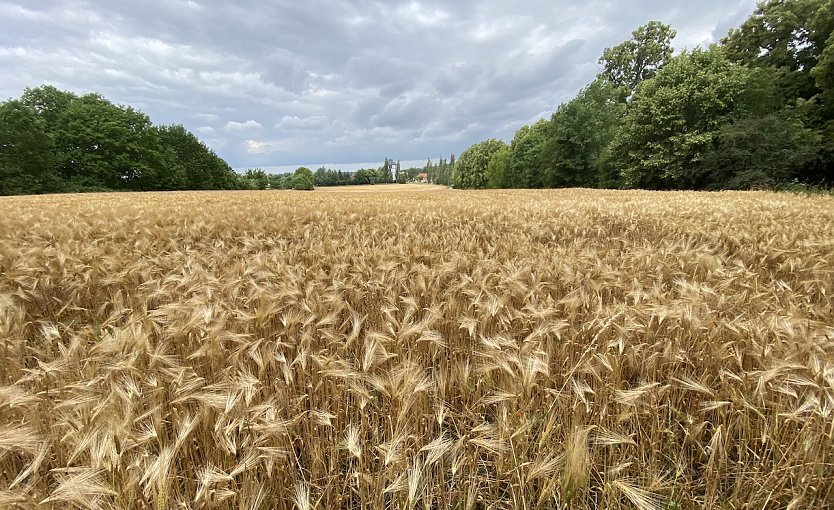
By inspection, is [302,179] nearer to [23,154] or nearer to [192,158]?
[192,158]

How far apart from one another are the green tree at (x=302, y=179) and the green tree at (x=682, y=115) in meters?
87.1

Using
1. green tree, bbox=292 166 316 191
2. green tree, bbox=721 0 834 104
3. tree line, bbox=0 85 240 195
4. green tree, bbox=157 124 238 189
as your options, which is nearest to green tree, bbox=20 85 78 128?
tree line, bbox=0 85 240 195

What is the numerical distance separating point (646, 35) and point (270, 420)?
67.0m

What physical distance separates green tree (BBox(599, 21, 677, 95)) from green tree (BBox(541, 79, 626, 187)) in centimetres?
232

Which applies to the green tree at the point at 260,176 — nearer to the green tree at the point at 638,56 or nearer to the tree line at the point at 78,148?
the tree line at the point at 78,148

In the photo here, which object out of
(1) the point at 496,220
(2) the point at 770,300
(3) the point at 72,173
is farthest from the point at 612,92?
(3) the point at 72,173

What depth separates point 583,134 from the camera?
48.4m

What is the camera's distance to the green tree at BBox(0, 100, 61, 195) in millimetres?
41219

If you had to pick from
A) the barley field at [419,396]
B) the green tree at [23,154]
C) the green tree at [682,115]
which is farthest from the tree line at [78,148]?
the green tree at [682,115]

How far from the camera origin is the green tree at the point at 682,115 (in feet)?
99.2

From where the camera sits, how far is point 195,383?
4.98 ft

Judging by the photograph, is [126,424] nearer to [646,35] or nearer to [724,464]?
[724,464]

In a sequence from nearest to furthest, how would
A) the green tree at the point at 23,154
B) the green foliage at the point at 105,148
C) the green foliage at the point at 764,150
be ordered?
the green foliage at the point at 764,150 → the green tree at the point at 23,154 → the green foliage at the point at 105,148

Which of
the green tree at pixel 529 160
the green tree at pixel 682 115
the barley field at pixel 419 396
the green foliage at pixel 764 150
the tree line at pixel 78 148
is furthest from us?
the green tree at pixel 529 160
